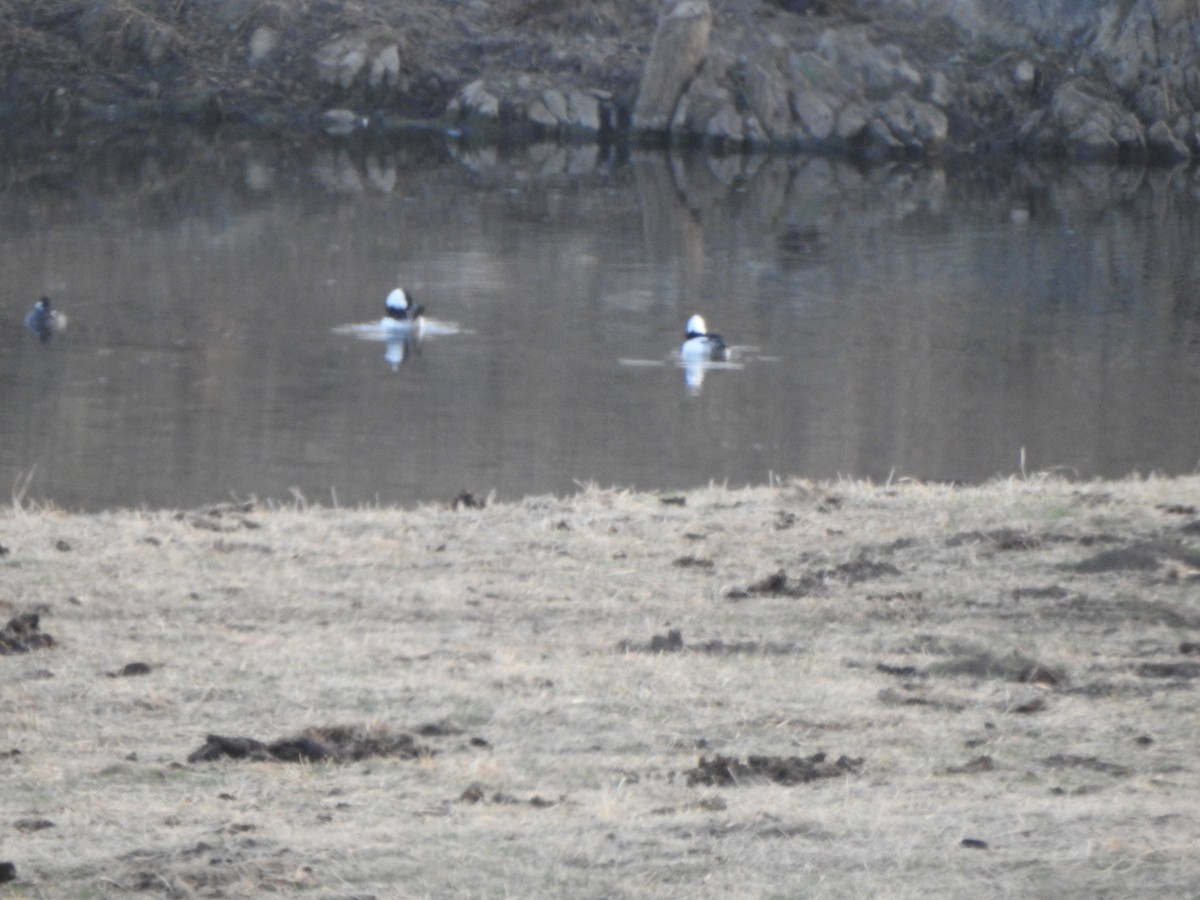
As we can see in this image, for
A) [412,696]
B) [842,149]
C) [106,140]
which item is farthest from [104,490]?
[842,149]

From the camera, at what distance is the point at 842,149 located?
45312 millimetres

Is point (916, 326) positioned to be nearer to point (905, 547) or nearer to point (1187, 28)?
point (905, 547)

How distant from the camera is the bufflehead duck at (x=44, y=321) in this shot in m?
19.3

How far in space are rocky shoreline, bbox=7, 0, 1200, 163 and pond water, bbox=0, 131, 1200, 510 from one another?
688 centimetres

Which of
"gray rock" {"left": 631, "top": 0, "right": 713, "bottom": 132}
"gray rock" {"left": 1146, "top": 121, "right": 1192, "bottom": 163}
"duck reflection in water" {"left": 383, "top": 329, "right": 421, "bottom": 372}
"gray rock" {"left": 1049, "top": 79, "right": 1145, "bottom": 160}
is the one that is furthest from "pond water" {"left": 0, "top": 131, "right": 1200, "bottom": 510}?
"gray rock" {"left": 1146, "top": 121, "right": 1192, "bottom": 163}

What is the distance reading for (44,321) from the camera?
19328 mm

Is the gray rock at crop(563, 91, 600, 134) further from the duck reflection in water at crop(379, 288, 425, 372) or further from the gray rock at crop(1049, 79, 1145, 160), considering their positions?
the duck reflection in water at crop(379, 288, 425, 372)

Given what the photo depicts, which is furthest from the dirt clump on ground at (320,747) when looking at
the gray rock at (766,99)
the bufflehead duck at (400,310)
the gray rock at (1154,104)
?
the gray rock at (1154,104)

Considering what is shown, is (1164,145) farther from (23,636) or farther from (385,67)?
(23,636)

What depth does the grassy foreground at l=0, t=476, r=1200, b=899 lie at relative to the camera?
4.52 m

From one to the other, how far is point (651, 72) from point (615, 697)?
130 feet

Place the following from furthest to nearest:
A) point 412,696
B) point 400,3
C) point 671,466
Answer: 1. point 400,3
2. point 671,466
3. point 412,696

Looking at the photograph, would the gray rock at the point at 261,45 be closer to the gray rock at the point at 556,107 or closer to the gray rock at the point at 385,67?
the gray rock at the point at 385,67

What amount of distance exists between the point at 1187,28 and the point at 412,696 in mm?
45531
